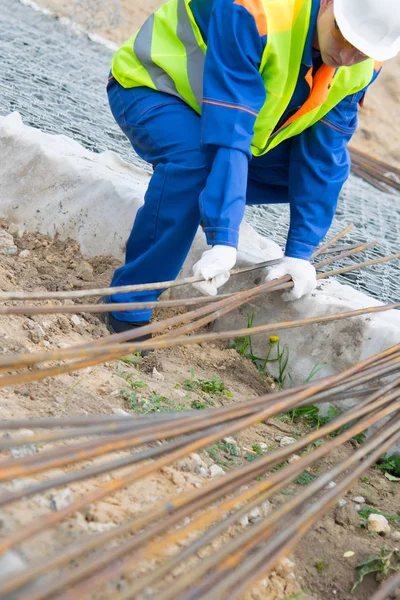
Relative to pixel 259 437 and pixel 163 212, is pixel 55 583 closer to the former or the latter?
pixel 259 437

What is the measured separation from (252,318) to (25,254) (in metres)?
1.03

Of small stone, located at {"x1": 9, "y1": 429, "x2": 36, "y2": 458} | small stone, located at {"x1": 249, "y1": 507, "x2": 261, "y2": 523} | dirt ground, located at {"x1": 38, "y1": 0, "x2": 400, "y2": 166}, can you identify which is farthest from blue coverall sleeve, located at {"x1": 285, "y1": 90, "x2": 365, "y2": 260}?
dirt ground, located at {"x1": 38, "y1": 0, "x2": 400, "y2": 166}

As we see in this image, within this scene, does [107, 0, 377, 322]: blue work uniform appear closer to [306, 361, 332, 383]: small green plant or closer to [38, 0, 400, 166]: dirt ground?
[306, 361, 332, 383]: small green plant

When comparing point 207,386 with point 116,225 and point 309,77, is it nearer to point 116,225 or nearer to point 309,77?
point 116,225

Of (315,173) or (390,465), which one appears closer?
(390,465)

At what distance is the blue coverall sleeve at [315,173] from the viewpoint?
2.67m

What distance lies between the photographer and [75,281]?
288 cm

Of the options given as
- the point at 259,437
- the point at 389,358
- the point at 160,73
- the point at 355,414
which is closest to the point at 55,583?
the point at 355,414

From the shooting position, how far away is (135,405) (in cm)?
213

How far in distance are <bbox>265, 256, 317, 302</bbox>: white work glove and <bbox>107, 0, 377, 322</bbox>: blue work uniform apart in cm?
9

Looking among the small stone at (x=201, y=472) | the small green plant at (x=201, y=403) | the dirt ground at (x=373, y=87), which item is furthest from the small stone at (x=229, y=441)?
the dirt ground at (x=373, y=87)

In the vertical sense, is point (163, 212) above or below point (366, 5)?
below

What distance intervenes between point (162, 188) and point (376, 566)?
142cm

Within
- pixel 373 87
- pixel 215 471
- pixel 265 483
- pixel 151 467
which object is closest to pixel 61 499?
pixel 151 467
